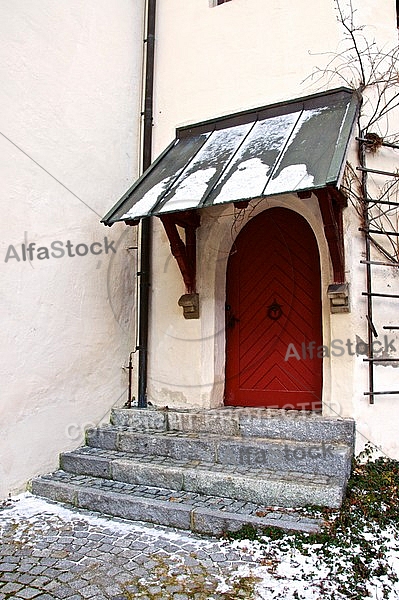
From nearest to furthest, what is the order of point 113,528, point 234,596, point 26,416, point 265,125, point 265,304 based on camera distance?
point 234,596, point 113,528, point 26,416, point 265,125, point 265,304

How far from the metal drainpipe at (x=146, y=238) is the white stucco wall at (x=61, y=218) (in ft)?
0.44

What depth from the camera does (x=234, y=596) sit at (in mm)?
2779

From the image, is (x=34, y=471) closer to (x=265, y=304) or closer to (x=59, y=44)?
(x=265, y=304)

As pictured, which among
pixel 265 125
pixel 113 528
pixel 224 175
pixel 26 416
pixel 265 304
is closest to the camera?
pixel 113 528

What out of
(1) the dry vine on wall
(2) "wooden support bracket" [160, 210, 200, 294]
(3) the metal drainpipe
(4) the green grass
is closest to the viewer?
(4) the green grass

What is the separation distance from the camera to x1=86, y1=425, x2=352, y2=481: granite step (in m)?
3.89

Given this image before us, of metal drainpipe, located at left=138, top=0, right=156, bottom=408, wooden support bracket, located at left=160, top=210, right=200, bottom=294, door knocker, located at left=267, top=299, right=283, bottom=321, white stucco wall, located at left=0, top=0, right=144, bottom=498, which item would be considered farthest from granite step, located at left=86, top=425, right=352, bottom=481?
wooden support bracket, located at left=160, top=210, right=200, bottom=294

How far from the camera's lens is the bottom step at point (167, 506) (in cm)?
344

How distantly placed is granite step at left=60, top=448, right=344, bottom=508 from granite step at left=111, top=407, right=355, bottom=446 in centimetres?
43

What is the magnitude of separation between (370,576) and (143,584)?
1.29 metres

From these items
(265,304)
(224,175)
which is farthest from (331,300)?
(224,175)

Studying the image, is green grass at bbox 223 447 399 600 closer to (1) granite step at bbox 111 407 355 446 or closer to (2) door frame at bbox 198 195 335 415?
(1) granite step at bbox 111 407 355 446

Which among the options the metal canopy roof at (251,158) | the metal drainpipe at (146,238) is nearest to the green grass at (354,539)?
the metal canopy roof at (251,158)

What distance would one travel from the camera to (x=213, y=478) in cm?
389
